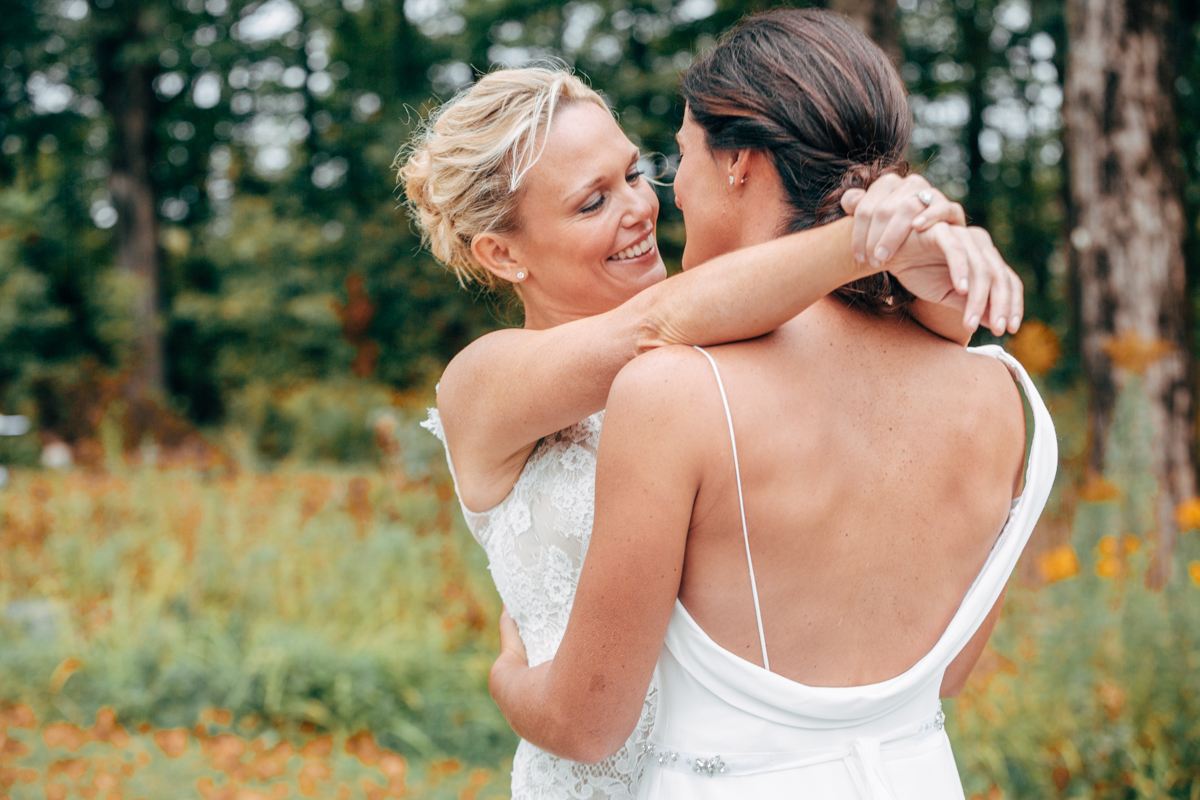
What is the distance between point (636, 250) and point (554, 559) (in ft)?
2.24

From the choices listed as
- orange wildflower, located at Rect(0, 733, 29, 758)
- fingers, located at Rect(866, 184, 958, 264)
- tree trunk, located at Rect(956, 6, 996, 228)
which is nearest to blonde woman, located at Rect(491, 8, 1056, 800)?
fingers, located at Rect(866, 184, 958, 264)

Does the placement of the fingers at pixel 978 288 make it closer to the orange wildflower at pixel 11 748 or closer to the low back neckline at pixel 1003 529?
the low back neckline at pixel 1003 529

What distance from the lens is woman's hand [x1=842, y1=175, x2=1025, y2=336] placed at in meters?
1.01

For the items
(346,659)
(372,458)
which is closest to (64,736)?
(346,659)

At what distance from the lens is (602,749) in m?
1.41

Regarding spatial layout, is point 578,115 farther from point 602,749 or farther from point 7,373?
point 7,373

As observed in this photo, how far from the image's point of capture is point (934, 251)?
106 centimetres

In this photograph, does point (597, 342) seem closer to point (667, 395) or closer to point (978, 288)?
point (667, 395)

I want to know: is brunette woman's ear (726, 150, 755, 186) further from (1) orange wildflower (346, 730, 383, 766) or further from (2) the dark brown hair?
(1) orange wildflower (346, 730, 383, 766)

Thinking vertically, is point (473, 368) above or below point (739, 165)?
below

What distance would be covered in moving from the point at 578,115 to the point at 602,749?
125 centimetres

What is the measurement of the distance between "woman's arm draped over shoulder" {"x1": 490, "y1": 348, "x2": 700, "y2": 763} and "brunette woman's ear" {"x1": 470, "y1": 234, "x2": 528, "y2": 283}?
0.88 m

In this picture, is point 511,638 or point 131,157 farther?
point 131,157

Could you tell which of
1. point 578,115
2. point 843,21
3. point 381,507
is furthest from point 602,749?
point 381,507
